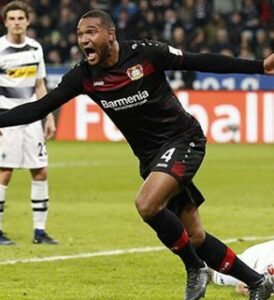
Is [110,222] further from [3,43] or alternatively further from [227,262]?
[227,262]

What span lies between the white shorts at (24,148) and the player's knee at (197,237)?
3848 millimetres

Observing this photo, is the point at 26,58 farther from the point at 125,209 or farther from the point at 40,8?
the point at 40,8

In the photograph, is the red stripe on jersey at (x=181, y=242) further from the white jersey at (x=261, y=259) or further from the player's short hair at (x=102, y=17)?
the player's short hair at (x=102, y=17)

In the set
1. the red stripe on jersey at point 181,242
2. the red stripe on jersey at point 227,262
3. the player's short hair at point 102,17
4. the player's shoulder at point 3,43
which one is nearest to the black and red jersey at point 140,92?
the player's short hair at point 102,17

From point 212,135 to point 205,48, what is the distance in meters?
4.83

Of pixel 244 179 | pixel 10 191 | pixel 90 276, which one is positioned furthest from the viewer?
pixel 244 179

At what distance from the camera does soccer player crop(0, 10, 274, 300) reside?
772cm

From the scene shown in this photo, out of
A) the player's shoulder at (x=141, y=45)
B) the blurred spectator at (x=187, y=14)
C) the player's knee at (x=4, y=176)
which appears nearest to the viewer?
the player's shoulder at (x=141, y=45)

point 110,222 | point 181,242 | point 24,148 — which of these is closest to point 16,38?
point 24,148

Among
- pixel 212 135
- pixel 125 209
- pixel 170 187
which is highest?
pixel 170 187

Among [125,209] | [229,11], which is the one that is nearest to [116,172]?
[125,209]

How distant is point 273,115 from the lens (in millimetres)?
24406

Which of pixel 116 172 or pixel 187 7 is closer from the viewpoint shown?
pixel 116 172

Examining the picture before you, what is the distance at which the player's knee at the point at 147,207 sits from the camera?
765cm
